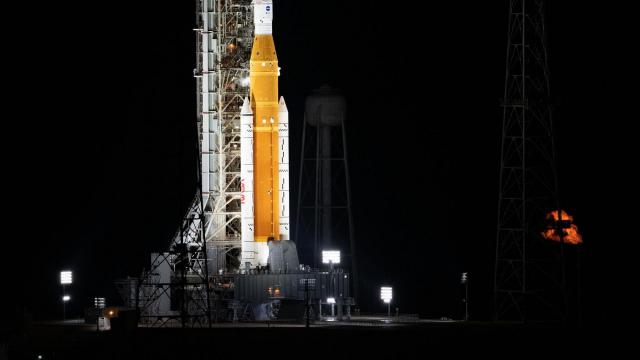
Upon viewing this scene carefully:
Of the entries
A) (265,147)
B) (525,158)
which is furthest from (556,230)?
(265,147)

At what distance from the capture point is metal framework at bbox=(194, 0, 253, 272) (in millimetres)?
63219

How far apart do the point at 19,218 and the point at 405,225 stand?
23532 millimetres

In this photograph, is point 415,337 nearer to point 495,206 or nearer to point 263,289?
point 263,289

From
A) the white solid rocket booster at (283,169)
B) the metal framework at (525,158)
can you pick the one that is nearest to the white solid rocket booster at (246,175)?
the white solid rocket booster at (283,169)

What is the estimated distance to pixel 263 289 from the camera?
59750mm

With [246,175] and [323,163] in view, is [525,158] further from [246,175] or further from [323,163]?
[246,175]

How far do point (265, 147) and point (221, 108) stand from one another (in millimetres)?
2893

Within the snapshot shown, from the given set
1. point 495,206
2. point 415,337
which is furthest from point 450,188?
point 415,337

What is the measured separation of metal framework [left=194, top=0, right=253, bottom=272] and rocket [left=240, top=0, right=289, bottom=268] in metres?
1.76

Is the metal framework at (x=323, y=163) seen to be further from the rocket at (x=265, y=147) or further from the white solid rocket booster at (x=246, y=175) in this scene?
the white solid rocket booster at (x=246, y=175)

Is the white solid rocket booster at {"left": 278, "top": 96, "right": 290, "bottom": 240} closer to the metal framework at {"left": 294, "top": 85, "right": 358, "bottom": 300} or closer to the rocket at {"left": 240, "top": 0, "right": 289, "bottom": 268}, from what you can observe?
the rocket at {"left": 240, "top": 0, "right": 289, "bottom": 268}

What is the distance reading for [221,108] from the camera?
208 feet

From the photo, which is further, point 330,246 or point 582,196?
point 582,196

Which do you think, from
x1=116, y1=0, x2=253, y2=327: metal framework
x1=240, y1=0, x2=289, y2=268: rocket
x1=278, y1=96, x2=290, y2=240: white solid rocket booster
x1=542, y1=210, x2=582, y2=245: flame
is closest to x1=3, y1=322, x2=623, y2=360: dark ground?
x1=542, y1=210, x2=582, y2=245: flame
